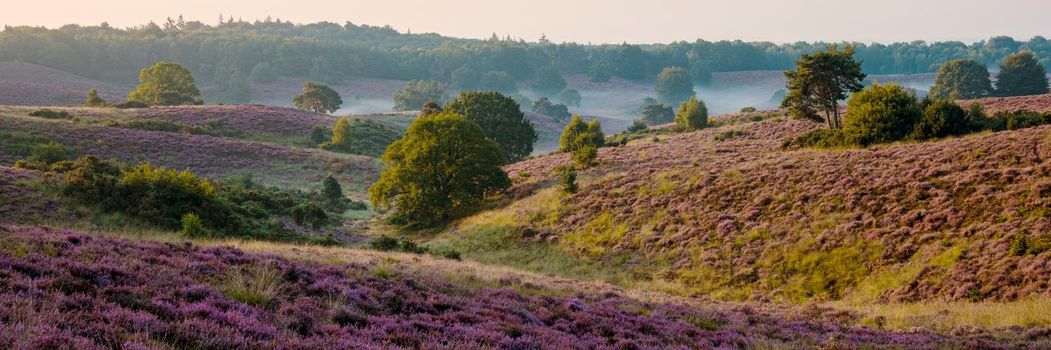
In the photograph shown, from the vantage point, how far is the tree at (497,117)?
2918 inches

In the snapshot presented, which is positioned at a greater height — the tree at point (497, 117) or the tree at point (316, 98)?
the tree at point (316, 98)

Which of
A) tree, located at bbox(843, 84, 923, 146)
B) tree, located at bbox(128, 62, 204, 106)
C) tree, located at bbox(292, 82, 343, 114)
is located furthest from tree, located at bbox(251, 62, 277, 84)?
tree, located at bbox(843, 84, 923, 146)

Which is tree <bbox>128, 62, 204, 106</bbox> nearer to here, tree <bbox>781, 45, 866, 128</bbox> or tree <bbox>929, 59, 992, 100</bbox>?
tree <bbox>781, 45, 866, 128</bbox>

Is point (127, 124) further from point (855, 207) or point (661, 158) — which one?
point (855, 207)

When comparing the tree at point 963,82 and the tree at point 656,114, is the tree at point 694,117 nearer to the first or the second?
the tree at point 963,82

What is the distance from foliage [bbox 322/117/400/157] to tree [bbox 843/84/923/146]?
62781 millimetres

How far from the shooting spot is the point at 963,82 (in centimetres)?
11225

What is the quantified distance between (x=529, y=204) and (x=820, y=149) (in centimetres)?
2155

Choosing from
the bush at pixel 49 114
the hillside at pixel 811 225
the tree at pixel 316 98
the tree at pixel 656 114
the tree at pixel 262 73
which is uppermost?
the tree at pixel 262 73

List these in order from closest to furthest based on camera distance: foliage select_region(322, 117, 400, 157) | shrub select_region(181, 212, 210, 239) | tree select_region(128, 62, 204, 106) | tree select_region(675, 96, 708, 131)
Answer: shrub select_region(181, 212, 210, 239) → tree select_region(675, 96, 708, 131) → foliage select_region(322, 117, 400, 157) → tree select_region(128, 62, 204, 106)

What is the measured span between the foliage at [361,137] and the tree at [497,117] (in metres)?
16.9

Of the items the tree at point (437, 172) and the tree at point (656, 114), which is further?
the tree at point (656, 114)

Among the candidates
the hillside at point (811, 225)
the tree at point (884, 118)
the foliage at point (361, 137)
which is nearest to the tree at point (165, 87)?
the foliage at point (361, 137)

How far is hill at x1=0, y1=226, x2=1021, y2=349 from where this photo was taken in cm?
777
